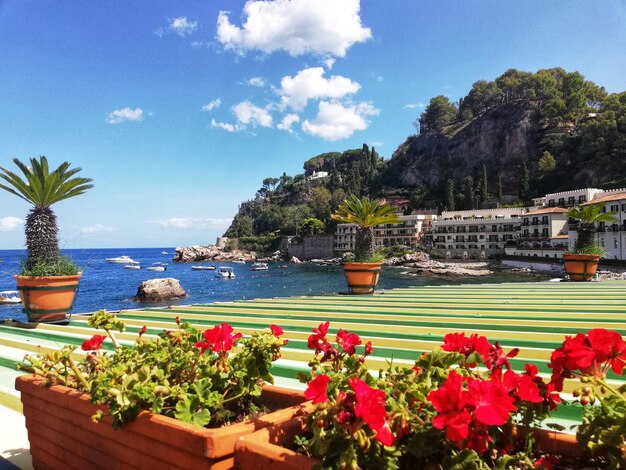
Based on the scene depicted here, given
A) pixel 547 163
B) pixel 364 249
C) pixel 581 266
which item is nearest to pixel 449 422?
pixel 364 249

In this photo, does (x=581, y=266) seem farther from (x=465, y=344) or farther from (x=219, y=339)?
(x=219, y=339)

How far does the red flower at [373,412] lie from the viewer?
44.2 inches

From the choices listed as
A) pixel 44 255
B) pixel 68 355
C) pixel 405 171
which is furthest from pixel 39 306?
pixel 405 171

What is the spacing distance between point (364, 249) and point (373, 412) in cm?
799

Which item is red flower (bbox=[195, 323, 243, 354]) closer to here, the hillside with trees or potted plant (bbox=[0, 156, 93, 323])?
potted plant (bbox=[0, 156, 93, 323])

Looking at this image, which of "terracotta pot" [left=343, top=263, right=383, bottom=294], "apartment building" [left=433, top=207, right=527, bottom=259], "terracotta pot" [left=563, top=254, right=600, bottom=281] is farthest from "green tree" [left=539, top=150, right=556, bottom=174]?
"terracotta pot" [left=343, top=263, right=383, bottom=294]

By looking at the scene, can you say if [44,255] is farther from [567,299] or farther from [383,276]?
[383,276]

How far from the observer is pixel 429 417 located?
1.34 m

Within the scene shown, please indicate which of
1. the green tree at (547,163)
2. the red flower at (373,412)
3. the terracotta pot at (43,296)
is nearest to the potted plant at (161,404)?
the red flower at (373,412)

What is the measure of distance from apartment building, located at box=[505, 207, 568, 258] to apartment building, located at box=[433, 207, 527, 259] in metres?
3.24

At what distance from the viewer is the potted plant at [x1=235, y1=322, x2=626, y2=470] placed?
115 cm

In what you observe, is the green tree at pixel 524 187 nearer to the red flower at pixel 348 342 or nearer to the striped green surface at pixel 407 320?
the striped green surface at pixel 407 320

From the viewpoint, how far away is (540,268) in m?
53.1

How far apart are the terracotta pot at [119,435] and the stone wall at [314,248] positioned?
3515 inches
